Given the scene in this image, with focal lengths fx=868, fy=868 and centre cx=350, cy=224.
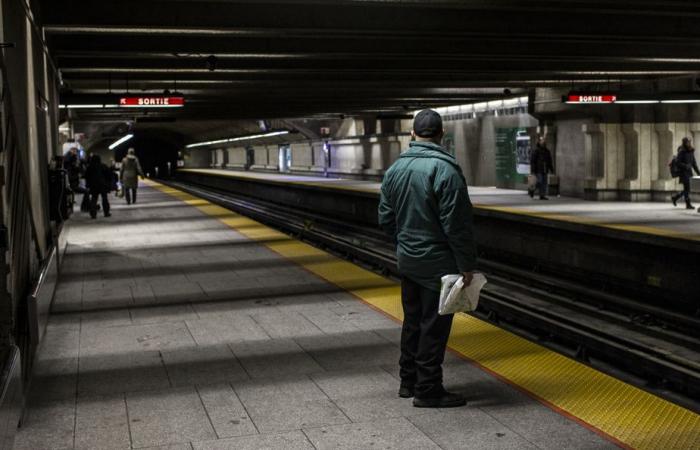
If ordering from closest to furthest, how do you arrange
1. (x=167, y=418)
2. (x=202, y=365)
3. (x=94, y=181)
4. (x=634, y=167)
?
(x=167, y=418)
(x=202, y=365)
(x=94, y=181)
(x=634, y=167)

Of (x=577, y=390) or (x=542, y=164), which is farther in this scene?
(x=542, y=164)

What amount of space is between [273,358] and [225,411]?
1.23 meters

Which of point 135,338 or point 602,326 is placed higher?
point 135,338

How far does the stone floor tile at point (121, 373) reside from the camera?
5.28m

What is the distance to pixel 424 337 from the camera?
15.3ft

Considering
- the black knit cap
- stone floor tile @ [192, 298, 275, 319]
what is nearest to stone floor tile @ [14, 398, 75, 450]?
the black knit cap

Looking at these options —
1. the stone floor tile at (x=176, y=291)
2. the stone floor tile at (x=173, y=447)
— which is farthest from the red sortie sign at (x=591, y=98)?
the stone floor tile at (x=173, y=447)

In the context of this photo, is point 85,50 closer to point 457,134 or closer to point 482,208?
point 482,208

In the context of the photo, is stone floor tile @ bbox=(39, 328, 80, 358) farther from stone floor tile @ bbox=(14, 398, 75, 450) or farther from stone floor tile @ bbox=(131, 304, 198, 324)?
stone floor tile @ bbox=(14, 398, 75, 450)

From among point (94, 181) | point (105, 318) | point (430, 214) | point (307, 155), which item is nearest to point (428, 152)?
point (430, 214)

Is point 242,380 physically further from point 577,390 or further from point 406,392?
point 577,390

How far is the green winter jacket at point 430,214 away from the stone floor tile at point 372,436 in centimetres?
74

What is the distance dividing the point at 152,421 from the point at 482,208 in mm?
14070

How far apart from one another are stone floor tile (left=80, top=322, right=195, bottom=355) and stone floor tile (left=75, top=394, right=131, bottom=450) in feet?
4.36
